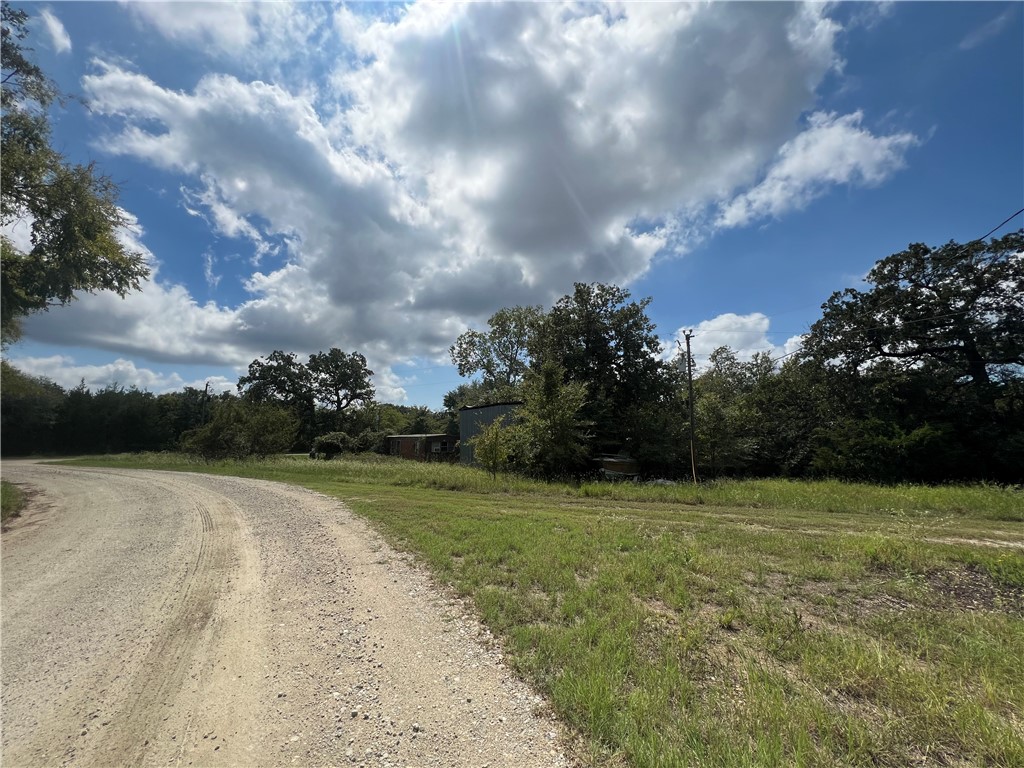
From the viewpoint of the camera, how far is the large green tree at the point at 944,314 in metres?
23.9

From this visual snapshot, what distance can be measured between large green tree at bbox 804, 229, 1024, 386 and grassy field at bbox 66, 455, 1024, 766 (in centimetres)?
2182

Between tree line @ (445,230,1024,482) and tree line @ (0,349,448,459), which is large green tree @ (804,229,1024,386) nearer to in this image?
tree line @ (445,230,1024,482)

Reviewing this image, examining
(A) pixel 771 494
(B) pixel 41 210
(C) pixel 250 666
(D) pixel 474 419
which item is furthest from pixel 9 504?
(D) pixel 474 419

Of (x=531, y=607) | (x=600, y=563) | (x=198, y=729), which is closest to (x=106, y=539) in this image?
(x=198, y=729)

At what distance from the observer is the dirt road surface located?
2.76 m

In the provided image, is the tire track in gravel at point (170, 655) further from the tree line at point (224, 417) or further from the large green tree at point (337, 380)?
the large green tree at point (337, 380)

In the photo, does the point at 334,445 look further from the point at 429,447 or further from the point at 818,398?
the point at 818,398

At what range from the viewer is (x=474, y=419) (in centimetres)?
3450

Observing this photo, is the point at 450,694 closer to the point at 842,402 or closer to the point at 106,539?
the point at 106,539

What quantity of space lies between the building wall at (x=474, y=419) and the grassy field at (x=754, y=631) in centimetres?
2170

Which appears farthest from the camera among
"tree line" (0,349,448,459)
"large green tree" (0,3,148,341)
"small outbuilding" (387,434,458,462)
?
"small outbuilding" (387,434,458,462)

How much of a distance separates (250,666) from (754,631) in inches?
188

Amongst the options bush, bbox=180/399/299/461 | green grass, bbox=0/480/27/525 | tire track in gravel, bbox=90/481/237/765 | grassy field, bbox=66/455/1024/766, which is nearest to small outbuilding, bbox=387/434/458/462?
bush, bbox=180/399/299/461

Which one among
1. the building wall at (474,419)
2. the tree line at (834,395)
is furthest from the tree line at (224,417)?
the tree line at (834,395)
